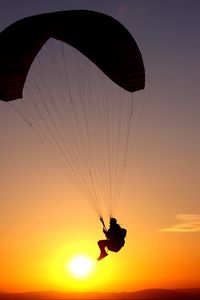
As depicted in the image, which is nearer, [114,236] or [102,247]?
[114,236]

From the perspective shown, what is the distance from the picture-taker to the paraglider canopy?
2169 cm

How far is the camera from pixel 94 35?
22.6 meters

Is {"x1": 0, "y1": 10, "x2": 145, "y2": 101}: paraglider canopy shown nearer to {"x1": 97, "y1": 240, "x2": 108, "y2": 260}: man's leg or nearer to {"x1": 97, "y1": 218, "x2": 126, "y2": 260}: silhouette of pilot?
{"x1": 97, "y1": 218, "x2": 126, "y2": 260}: silhouette of pilot

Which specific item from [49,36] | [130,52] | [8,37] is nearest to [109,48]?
[130,52]

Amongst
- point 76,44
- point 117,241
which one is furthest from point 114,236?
point 76,44

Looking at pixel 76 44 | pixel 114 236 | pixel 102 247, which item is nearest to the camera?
pixel 114 236

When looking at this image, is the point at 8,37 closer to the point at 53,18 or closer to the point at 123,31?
the point at 53,18

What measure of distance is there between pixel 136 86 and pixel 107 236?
19.2 feet

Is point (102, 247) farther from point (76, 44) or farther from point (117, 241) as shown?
point (76, 44)

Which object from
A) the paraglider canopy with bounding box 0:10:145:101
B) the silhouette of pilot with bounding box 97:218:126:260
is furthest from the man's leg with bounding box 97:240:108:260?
the paraglider canopy with bounding box 0:10:145:101

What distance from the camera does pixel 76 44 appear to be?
22.8m

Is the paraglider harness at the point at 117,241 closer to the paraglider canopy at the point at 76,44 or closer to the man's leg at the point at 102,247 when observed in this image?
the man's leg at the point at 102,247

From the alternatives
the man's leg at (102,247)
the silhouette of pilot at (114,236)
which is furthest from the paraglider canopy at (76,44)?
the man's leg at (102,247)

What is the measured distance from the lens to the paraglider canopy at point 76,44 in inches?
854
